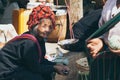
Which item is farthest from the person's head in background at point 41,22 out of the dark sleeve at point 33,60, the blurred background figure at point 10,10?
the blurred background figure at point 10,10

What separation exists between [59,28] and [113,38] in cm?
449

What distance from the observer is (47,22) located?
436cm

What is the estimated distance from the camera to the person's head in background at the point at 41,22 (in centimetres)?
432

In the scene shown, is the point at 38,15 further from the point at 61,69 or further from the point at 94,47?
the point at 94,47

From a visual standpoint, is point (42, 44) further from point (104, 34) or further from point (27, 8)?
point (27, 8)

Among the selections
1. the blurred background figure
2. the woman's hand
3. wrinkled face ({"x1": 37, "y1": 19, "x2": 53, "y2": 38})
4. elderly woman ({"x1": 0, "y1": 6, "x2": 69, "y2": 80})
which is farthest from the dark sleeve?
the blurred background figure

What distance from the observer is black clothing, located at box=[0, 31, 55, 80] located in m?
4.21

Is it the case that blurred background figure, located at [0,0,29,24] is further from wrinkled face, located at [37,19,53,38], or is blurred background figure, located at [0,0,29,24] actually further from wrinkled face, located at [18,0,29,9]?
wrinkled face, located at [37,19,53,38]

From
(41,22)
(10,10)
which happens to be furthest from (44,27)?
(10,10)

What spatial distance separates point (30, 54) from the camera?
165 inches

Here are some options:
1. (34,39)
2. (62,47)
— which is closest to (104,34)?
(34,39)

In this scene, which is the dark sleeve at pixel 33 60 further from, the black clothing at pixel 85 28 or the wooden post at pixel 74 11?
the wooden post at pixel 74 11

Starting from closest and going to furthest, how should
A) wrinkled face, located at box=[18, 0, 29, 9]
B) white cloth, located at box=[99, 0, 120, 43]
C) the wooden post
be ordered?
white cloth, located at box=[99, 0, 120, 43] < the wooden post < wrinkled face, located at box=[18, 0, 29, 9]

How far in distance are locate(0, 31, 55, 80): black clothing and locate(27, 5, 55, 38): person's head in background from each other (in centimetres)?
7
